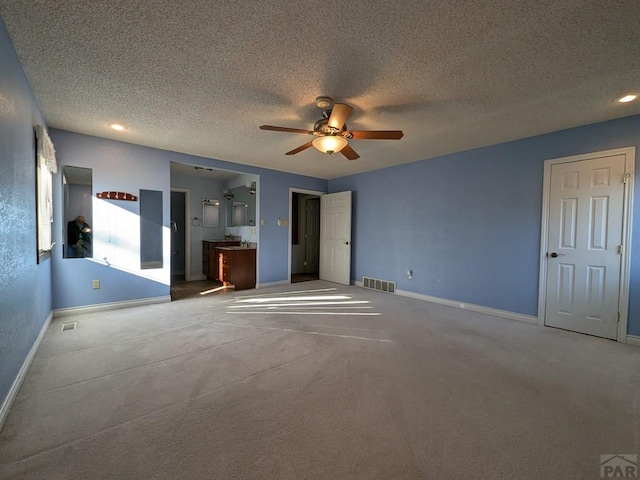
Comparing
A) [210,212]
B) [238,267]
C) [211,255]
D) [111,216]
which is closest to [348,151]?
[238,267]

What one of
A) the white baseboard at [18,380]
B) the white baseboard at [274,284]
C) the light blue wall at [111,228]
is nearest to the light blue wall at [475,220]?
the white baseboard at [274,284]

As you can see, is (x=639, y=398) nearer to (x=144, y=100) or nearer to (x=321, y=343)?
(x=321, y=343)

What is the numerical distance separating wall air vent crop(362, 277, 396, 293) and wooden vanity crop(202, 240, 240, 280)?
9.96 feet

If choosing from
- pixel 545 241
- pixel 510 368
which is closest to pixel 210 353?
pixel 510 368

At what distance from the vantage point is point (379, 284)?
5.64 metres

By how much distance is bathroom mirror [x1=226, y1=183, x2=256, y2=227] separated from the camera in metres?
6.04

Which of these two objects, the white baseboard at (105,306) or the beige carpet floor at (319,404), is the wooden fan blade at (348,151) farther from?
the white baseboard at (105,306)

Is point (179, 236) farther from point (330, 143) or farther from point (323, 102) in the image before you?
point (323, 102)

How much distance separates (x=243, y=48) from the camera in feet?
6.60

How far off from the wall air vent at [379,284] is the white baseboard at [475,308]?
153 mm

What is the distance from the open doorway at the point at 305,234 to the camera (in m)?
7.88

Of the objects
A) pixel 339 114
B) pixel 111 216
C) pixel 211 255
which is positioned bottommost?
pixel 211 255

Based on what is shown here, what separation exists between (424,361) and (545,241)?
2.49 meters

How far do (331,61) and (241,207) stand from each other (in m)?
4.81
